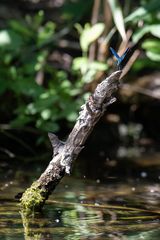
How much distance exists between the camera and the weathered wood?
174 centimetres

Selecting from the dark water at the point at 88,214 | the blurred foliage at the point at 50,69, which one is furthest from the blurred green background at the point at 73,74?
the dark water at the point at 88,214

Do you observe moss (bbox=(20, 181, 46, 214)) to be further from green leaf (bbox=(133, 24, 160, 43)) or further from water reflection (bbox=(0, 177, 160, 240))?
green leaf (bbox=(133, 24, 160, 43))

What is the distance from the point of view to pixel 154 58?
10.4 feet

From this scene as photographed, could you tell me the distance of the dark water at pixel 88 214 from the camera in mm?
1646

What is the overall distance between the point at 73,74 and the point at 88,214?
199 centimetres

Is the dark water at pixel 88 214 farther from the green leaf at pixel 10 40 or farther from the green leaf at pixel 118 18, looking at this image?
the green leaf at pixel 10 40

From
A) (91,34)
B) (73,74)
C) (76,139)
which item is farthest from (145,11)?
(76,139)

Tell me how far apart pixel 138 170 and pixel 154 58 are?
0.64 meters

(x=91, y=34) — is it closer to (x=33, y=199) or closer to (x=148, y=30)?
(x=148, y=30)

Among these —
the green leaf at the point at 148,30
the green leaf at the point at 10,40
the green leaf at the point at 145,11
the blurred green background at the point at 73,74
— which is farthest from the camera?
the green leaf at the point at 10,40

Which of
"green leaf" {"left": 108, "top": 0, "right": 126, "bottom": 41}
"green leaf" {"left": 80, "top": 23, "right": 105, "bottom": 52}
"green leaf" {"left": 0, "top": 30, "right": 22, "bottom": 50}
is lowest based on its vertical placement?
"green leaf" {"left": 108, "top": 0, "right": 126, "bottom": 41}

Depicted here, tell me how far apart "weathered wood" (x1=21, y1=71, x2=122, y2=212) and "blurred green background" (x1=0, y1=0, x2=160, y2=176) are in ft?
2.76

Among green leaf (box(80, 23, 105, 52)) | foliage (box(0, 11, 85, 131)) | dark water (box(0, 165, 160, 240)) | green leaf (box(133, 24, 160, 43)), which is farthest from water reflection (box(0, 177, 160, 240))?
green leaf (box(80, 23, 105, 52))

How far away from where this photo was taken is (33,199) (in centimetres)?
187
